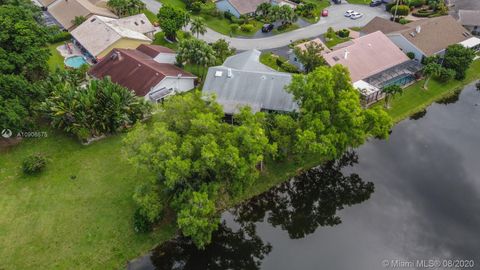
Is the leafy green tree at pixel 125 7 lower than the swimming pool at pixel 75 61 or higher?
higher

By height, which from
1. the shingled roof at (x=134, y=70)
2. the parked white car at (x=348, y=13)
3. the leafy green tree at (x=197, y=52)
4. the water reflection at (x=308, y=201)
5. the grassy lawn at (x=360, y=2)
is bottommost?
the water reflection at (x=308, y=201)

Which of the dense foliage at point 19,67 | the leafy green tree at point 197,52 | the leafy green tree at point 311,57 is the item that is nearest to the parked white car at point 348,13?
the leafy green tree at point 311,57

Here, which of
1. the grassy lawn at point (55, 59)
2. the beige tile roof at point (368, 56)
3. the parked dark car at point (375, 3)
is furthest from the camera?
the parked dark car at point (375, 3)

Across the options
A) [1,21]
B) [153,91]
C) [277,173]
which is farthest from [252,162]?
[1,21]

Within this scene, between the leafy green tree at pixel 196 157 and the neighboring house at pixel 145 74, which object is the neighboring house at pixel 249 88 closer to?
the neighboring house at pixel 145 74

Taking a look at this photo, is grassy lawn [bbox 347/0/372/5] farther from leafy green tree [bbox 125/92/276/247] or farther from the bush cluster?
the bush cluster

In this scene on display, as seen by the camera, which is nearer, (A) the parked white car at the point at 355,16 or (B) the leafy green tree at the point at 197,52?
(B) the leafy green tree at the point at 197,52

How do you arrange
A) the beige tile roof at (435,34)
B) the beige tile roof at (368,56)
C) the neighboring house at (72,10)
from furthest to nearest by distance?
the neighboring house at (72,10) → the beige tile roof at (435,34) → the beige tile roof at (368,56)

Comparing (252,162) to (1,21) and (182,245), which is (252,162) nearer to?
(182,245)
